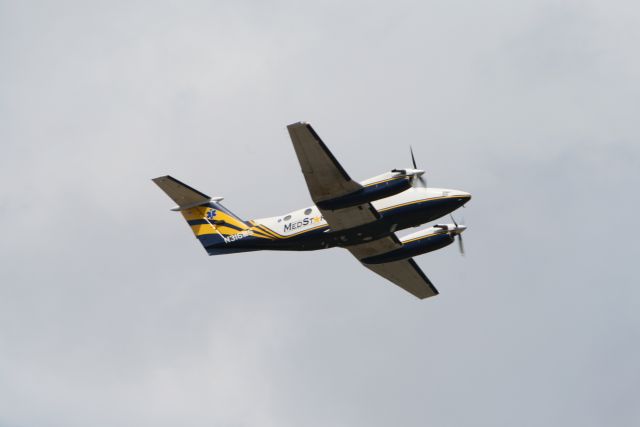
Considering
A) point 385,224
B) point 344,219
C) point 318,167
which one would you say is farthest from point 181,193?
point 385,224

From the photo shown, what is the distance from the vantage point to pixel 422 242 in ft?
161

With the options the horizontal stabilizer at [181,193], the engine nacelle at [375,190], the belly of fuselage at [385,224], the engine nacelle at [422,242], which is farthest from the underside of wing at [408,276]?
the horizontal stabilizer at [181,193]

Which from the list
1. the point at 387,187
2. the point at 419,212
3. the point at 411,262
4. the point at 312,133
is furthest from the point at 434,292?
the point at 312,133

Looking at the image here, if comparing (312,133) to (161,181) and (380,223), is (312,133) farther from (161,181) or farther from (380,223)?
(161,181)

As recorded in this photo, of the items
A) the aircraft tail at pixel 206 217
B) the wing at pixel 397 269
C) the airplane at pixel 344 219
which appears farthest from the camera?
the wing at pixel 397 269

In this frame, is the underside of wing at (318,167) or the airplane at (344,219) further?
the airplane at (344,219)

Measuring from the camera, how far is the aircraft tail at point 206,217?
160ft

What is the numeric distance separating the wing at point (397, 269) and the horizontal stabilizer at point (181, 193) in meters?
7.97

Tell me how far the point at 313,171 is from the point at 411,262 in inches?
425

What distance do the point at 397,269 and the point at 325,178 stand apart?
1032 cm

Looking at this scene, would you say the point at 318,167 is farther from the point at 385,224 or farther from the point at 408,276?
the point at 408,276

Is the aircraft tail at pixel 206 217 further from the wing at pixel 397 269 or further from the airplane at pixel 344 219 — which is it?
the wing at pixel 397 269

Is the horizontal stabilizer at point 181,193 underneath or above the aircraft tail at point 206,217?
above

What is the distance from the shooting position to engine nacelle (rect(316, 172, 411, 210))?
43188 millimetres
